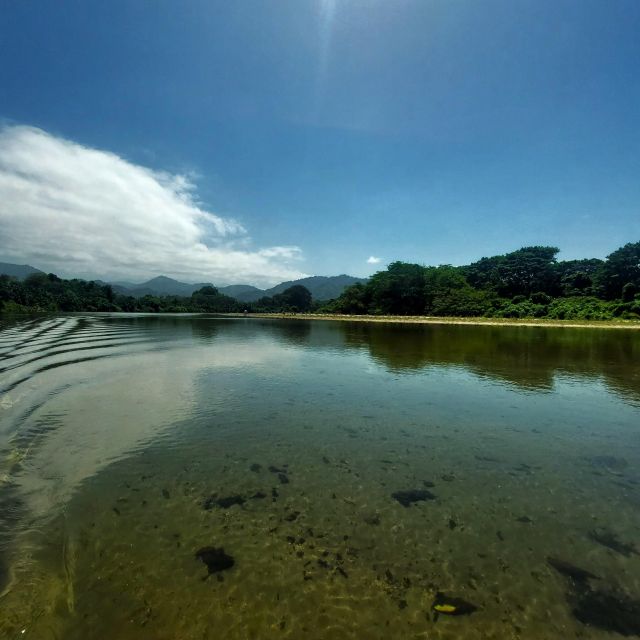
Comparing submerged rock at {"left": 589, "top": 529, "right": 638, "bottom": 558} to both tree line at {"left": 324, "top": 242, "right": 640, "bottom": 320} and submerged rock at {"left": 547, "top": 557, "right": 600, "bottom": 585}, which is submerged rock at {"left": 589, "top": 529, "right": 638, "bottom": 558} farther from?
tree line at {"left": 324, "top": 242, "right": 640, "bottom": 320}

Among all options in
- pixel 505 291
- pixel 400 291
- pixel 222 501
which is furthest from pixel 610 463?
pixel 505 291

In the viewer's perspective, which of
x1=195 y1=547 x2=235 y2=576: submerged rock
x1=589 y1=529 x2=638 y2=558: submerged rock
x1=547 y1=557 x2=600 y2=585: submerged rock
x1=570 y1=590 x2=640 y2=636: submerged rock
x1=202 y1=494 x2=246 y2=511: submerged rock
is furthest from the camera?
x1=202 y1=494 x2=246 y2=511: submerged rock

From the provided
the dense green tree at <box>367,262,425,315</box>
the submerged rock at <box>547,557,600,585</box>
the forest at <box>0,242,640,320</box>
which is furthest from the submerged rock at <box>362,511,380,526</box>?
the dense green tree at <box>367,262,425,315</box>

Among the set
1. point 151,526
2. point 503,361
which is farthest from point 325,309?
point 151,526

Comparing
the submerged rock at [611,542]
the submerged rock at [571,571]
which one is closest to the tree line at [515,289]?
the submerged rock at [611,542]

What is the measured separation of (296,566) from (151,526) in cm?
353

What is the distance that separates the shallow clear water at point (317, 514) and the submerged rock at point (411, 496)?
0.68 feet

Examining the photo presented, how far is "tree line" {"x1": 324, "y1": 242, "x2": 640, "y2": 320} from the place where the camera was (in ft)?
325

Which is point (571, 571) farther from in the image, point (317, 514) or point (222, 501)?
point (222, 501)

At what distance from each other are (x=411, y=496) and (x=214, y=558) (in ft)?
16.8

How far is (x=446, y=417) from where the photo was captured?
52.5 ft

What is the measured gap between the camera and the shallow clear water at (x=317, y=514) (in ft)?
18.9

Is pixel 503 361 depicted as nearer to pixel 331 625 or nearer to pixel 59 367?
pixel 331 625

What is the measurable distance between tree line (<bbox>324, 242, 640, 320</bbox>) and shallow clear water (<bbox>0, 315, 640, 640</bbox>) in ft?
310
